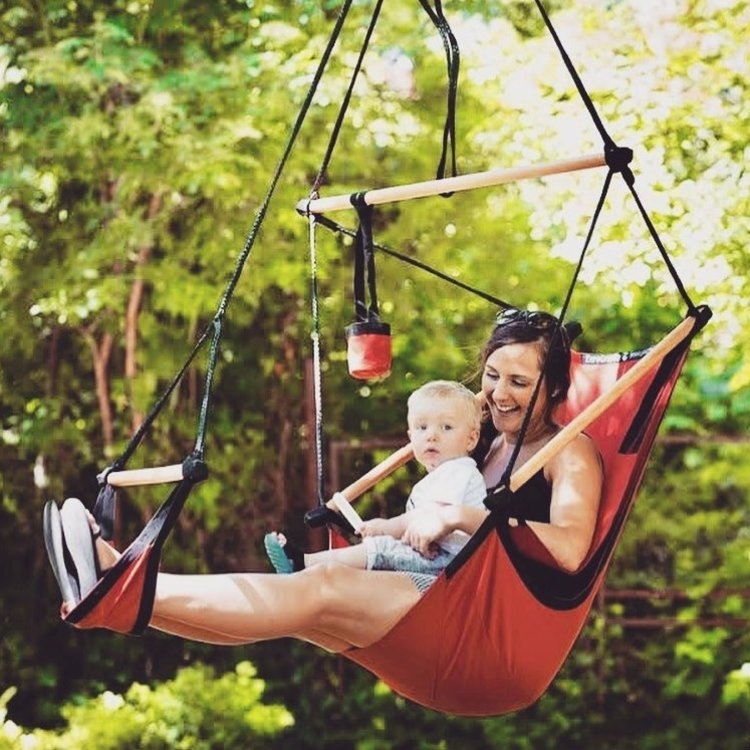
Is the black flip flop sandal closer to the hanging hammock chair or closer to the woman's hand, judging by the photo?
the hanging hammock chair

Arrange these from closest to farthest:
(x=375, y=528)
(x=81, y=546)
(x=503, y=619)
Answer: (x=81, y=546), (x=503, y=619), (x=375, y=528)

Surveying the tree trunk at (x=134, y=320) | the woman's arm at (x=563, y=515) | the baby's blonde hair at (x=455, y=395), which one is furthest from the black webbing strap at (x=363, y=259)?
the tree trunk at (x=134, y=320)

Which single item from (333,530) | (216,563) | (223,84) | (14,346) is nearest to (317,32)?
(223,84)

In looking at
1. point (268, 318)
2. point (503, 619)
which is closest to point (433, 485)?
point (503, 619)

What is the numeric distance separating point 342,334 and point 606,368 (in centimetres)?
239

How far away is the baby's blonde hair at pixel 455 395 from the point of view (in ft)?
8.44

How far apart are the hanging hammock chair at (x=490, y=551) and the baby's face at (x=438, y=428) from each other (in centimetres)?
13

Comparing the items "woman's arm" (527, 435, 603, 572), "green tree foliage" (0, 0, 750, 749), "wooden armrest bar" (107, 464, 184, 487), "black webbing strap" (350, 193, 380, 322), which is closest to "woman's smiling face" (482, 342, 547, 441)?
"woman's arm" (527, 435, 603, 572)

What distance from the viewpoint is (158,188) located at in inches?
188

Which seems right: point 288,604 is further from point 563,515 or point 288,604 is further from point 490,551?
point 563,515

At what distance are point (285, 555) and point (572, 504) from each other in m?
0.47

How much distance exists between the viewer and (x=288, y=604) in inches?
85.7

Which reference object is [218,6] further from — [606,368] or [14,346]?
[606,368]

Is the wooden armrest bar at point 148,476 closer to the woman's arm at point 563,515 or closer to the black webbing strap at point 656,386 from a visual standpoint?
the woman's arm at point 563,515
